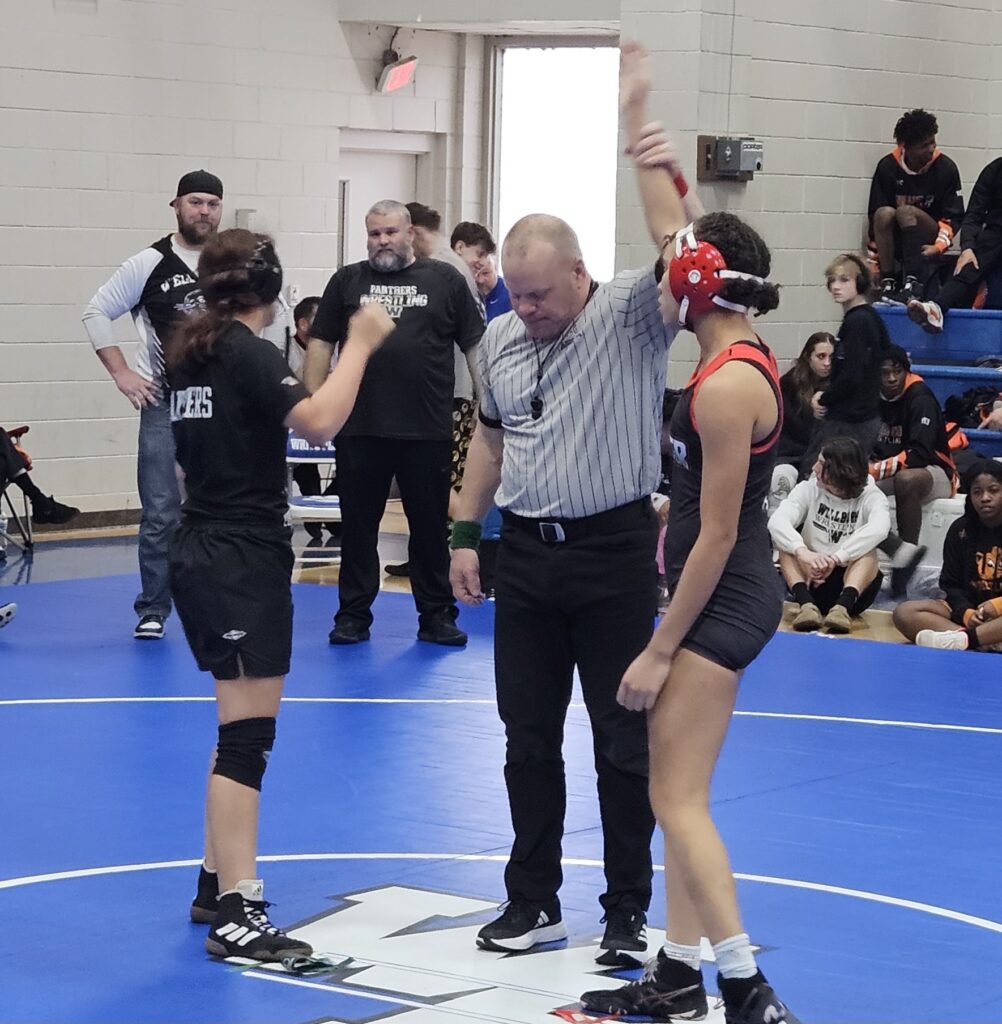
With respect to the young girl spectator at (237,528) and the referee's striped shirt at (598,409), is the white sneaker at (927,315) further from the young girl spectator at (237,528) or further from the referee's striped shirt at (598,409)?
the young girl spectator at (237,528)

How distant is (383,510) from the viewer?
9094 millimetres

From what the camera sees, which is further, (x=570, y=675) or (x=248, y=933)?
(x=570, y=675)

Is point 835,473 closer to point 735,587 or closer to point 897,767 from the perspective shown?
point 897,767

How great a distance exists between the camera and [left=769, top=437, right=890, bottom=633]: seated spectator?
10.2 metres

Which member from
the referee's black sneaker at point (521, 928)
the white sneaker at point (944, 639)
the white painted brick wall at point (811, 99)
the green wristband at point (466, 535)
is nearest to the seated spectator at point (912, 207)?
the white painted brick wall at point (811, 99)

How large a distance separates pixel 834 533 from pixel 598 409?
598 centimetres

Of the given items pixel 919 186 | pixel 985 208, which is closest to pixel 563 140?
pixel 919 186

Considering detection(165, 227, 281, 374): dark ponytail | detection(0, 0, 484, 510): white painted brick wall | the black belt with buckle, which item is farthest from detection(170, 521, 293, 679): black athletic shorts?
detection(0, 0, 484, 510): white painted brick wall

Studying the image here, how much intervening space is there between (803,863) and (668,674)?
5.72 ft

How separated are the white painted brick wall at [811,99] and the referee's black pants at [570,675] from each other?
25.6ft

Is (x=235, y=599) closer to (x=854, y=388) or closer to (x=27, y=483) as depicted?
(x=854, y=388)

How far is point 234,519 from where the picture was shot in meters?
4.75

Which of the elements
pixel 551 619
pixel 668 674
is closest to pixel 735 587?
pixel 668 674

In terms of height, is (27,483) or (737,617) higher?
(737,617)
